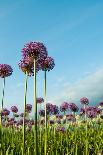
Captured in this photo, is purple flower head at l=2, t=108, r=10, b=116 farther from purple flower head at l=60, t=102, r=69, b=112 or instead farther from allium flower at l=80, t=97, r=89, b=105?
allium flower at l=80, t=97, r=89, b=105

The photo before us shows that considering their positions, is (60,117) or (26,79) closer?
(26,79)

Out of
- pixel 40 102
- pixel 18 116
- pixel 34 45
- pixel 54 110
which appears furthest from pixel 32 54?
pixel 18 116

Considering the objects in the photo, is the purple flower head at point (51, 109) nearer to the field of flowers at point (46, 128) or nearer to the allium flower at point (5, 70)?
the field of flowers at point (46, 128)

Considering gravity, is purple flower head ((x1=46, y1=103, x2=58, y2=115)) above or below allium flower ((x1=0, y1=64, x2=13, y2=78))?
below

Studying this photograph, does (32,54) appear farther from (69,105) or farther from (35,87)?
(69,105)

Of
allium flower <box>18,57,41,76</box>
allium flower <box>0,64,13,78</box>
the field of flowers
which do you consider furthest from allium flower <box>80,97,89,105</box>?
allium flower <box>18,57,41,76</box>

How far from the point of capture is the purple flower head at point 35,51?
6.72m

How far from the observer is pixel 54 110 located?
44.5 ft

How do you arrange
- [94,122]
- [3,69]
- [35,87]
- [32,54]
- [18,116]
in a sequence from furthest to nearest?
1. [18,116]
2. [94,122]
3. [3,69]
4. [32,54]
5. [35,87]

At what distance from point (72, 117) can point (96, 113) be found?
7.07 ft

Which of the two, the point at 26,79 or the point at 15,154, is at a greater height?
the point at 26,79

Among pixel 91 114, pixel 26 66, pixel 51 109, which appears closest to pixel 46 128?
pixel 26 66

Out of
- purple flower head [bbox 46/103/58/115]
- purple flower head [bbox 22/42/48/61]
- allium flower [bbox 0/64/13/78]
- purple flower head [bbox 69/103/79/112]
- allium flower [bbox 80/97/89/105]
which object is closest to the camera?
purple flower head [bbox 22/42/48/61]

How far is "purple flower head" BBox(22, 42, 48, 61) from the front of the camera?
672cm
